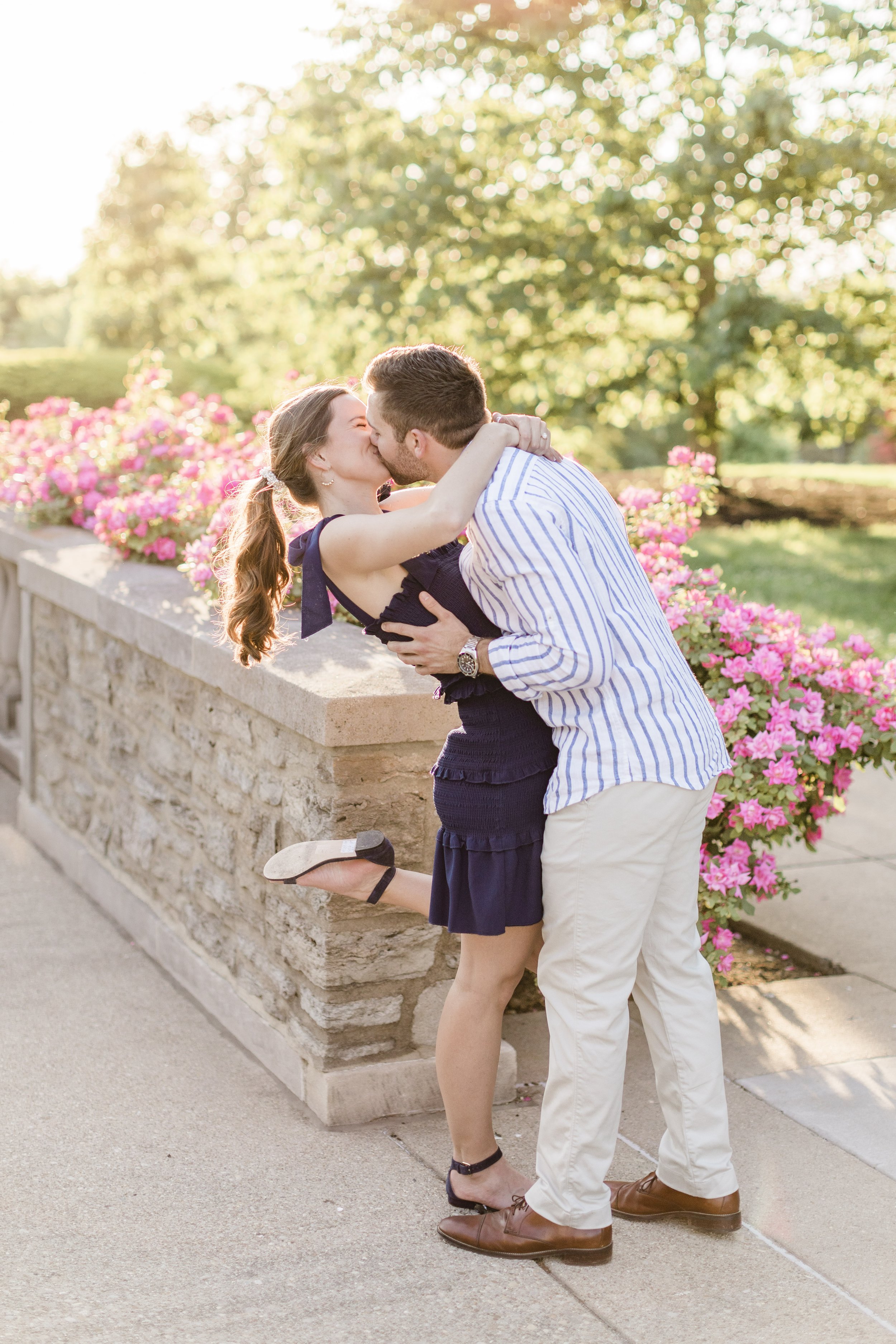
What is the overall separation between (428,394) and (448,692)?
63 cm

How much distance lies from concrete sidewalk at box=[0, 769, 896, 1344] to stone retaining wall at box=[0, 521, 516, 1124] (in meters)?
0.18

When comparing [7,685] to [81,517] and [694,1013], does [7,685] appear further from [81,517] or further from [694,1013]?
[694,1013]

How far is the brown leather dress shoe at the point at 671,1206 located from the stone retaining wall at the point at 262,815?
0.67 metres

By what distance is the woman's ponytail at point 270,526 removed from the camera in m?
3.02

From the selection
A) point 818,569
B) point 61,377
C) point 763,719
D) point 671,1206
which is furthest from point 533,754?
point 61,377

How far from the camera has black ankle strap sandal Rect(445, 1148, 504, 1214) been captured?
3.09 meters

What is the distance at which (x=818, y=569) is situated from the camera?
533 inches

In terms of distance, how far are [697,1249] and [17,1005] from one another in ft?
7.79

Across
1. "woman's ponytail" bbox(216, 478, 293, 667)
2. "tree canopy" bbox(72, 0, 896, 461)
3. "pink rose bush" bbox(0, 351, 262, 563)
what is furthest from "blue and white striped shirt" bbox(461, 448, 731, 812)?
"tree canopy" bbox(72, 0, 896, 461)

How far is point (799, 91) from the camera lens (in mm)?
13305

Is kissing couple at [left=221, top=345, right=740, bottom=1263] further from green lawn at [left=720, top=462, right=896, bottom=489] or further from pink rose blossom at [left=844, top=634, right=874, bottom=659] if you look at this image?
green lawn at [left=720, top=462, right=896, bottom=489]

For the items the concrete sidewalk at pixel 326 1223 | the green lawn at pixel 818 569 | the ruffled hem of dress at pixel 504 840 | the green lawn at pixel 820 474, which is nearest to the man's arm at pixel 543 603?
the ruffled hem of dress at pixel 504 840

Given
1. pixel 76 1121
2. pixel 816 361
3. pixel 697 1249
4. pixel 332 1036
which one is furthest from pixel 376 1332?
pixel 816 361

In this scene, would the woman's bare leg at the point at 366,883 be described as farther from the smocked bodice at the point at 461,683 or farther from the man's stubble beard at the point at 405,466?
the man's stubble beard at the point at 405,466
